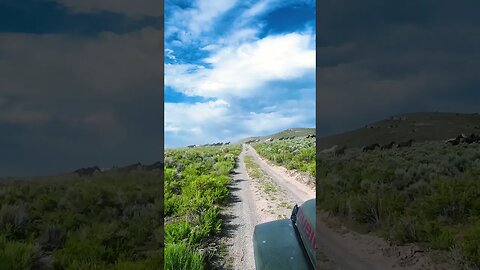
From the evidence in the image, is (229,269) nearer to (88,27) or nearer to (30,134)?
(30,134)

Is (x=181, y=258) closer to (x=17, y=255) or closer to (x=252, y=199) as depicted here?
(x=252, y=199)

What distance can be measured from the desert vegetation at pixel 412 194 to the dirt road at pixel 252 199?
30 centimetres

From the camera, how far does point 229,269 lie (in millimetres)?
3176

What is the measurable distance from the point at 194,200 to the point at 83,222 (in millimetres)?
954

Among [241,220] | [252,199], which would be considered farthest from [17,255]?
[252,199]

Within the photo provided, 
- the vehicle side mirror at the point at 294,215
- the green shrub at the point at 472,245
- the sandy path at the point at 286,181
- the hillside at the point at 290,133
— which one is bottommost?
the green shrub at the point at 472,245

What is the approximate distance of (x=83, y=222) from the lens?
9.67 feet

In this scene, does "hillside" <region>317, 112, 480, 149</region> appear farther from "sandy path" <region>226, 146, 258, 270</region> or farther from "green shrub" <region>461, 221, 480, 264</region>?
"green shrub" <region>461, 221, 480, 264</region>

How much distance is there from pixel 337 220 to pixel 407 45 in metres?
1.91

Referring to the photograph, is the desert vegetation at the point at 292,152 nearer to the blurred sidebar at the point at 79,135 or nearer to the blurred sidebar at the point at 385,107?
the blurred sidebar at the point at 385,107

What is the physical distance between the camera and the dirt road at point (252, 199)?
3.29m

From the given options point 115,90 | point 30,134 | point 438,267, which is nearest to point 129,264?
point 30,134

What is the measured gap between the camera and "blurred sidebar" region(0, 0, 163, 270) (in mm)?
2730

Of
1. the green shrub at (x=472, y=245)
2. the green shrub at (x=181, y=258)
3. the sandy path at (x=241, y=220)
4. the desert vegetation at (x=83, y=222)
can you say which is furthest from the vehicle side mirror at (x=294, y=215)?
the green shrub at (x=472, y=245)
